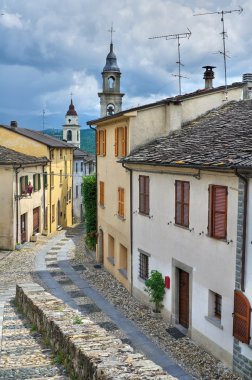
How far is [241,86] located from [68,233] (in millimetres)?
24175

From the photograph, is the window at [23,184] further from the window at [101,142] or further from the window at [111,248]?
the window at [111,248]

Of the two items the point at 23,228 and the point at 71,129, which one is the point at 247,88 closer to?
the point at 23,228

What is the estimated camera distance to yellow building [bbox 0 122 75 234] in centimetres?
3912

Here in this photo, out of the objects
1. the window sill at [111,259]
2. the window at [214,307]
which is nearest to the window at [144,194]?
the window at [214,307]

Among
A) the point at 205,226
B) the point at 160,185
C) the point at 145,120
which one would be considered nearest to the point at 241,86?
the point at 145,120

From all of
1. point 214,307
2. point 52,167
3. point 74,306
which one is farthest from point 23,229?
point 214,307

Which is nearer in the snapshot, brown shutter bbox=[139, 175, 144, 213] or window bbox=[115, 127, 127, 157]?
brown shutter bbox=[139, 175, 144, 213]

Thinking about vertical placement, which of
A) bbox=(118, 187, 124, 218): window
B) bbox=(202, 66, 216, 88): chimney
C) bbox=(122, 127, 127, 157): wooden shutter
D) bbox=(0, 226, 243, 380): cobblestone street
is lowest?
bbox=(0, 226, 243, 380): cobblestone street

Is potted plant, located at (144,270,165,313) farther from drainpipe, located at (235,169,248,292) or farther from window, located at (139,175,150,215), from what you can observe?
drainpipe, located at (235,169,248,292)

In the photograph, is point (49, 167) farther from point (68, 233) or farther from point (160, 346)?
point (160, 346)

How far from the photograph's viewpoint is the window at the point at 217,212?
13328 mm

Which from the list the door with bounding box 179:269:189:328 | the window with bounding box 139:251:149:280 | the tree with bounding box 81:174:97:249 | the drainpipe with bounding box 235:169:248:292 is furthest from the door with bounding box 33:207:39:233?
the drainpipe with bounding box 235:169:248:292

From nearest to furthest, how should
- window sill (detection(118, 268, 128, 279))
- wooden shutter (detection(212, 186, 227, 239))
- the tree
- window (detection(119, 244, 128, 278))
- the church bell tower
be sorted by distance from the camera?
wooden shutter (detection(212, 186, 227, 239)) → window sill (detection(118, 268, 128, 279)) → window (detection(119, 244, 128, 278)) → the tree → the church bell tower

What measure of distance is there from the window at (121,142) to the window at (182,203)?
5775mm
